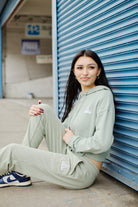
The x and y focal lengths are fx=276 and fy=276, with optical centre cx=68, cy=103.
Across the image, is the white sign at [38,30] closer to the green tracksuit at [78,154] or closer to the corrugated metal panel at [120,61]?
the corrugated metal panel at [120,61]

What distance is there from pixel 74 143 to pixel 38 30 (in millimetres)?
12449

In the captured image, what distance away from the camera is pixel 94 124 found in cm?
239

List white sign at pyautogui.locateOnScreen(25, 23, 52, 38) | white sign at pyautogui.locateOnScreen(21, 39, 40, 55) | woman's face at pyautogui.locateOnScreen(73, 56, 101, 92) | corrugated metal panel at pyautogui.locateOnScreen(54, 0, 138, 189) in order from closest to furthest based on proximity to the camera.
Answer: corrugated metal panel at pyautogui.locateOnScreen(54, 0, 138, 189)
woman's face at pyautogui.locateOnScreen(73, 56, 101, 92)
white sign at pyautogui.locateOnScreen(25, 23, 52, 38)
white sign at pyautogui.locateOnScreen(21, 39, 40, 55)

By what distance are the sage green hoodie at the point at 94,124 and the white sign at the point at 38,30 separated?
11.8 metres

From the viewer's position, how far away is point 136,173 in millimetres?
2369

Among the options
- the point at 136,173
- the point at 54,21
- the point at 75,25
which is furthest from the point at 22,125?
the point at 136,173

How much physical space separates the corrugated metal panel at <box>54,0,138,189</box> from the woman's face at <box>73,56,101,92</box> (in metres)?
0.25

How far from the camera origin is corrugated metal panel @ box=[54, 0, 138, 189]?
2.39 metres

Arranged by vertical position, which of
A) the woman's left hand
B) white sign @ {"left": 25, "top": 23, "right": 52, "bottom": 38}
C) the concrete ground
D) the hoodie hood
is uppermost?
white sign @ {"left": 25, "top": 23, "right": 52, "bottom": 38}

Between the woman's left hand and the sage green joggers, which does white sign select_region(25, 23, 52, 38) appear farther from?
the sage green joggers

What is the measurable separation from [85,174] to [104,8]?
5.44 ft

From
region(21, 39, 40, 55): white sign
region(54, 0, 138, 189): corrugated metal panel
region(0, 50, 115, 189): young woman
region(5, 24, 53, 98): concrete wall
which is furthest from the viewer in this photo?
region(5, 24, 53, 98): concrete wall

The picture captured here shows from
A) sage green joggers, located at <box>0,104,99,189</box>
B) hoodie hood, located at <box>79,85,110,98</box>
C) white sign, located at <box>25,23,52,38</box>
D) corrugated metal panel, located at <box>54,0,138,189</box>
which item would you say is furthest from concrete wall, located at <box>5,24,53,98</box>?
sage green joggers, located at <box>0,104,99,189</box>

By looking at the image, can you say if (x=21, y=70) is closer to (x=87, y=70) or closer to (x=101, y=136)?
(x=87, y=70)
